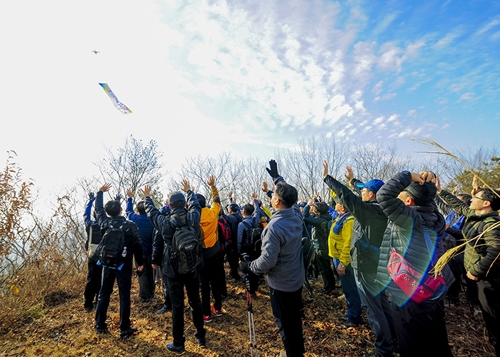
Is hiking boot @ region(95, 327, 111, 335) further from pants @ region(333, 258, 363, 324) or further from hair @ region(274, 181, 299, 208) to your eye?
pants @ region(333, 258, 363, 324)

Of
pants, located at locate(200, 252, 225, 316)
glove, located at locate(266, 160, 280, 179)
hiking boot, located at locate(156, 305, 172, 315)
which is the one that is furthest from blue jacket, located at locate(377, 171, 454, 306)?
hiking boot, located at locate(156, 305, 172, 315)

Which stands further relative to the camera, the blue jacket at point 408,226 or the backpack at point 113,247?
the backpack at point 113,247

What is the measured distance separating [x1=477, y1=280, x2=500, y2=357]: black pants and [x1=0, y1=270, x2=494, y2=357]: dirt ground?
611 millimetres

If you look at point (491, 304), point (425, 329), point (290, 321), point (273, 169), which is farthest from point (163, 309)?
point (491, 304)

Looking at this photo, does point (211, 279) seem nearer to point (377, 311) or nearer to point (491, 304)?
point (377, 311)

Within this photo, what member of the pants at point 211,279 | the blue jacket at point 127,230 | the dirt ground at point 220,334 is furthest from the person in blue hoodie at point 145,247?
the pants at point 211,279

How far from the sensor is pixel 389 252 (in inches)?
110

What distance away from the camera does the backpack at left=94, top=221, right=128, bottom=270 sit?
4.11m

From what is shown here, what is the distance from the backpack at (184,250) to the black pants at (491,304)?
425 centimetres

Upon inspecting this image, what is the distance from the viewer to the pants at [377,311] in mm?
3367

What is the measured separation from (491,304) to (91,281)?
7.32 meters

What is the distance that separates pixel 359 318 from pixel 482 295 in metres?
1.86

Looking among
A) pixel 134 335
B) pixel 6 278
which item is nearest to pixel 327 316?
pixel 134 335

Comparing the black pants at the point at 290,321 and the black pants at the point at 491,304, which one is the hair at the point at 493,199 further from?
the black pants at the point at 290,321
